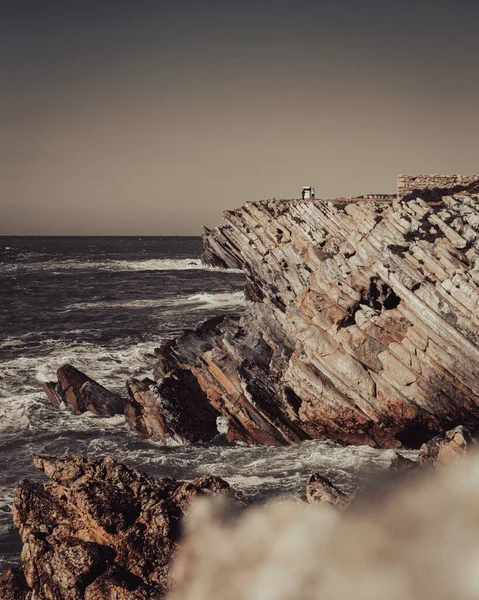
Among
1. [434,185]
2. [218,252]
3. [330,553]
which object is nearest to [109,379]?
[330,553]

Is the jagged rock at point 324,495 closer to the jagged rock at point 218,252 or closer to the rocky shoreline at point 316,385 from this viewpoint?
the rocky shoreline at point 316,385

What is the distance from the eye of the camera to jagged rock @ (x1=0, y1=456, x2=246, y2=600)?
11.8 metres

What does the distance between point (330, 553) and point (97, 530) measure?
500 centimetres

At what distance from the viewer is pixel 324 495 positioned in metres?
13.8

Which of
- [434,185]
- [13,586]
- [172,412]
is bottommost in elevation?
[172,412]

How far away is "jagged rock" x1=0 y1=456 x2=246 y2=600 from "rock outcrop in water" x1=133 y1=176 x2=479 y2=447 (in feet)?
35.1

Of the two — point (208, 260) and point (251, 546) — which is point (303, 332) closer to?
point (251, 546)

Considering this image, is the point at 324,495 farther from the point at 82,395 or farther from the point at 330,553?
the point at 82,395

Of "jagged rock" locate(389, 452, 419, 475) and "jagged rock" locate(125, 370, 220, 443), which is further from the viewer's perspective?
"jagged rock" locate(125, 370, 220, 443)

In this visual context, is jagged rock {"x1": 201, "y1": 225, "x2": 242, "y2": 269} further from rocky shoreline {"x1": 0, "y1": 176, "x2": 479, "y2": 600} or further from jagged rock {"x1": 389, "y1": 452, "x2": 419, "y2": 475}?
jagged rock {"x1": 389, "y1": 452, "x2": 419, "y2": 475}

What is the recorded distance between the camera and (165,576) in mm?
11852

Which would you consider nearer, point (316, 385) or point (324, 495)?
point (324, 495)

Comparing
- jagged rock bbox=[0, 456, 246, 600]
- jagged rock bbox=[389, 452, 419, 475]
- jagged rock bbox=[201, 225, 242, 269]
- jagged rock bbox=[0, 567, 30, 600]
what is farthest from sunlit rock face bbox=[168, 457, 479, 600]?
jagged rock bbox=[201, 225, 242, 269]

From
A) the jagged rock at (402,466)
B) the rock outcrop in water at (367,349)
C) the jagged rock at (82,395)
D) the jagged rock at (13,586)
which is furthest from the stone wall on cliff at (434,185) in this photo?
the jagged rock at (13,586)
